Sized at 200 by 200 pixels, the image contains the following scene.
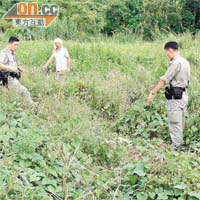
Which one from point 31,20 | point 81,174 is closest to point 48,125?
point 81,174

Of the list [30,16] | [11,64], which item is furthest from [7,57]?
[30,16]

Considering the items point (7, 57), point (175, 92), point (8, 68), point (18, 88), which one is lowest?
point (18, 88)

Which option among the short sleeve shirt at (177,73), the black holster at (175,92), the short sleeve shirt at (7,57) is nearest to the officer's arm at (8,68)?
the short sleeve shirt at (7,57)

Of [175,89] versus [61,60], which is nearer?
[175,89]

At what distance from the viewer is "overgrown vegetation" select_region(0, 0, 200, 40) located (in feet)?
51.5

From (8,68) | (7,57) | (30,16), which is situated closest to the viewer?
(8,68)

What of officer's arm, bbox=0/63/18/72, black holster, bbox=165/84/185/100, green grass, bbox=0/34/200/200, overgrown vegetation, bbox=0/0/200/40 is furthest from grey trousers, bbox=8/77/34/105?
overgrown vegetation, bbox=0/0/200/40

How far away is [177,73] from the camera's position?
19.4ft

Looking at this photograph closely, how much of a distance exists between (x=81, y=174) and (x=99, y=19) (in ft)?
62.6

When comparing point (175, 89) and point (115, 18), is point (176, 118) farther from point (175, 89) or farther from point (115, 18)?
point (115, 18)

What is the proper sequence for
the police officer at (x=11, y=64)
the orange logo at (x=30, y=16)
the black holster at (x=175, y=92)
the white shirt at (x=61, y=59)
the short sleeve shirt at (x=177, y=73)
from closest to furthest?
the short sleeve shirt at (x=177, y=73)
the black holster at (x=175, y=92)
the police officer at (x=11, y=64)
the white shirt at (x=61, y=59)
the orange logo at (x=30, y=16)

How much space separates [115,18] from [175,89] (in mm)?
18851

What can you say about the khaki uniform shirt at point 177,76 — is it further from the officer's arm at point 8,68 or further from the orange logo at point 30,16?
the orange logo at point 30,16

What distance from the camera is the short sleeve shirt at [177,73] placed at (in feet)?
19.2
